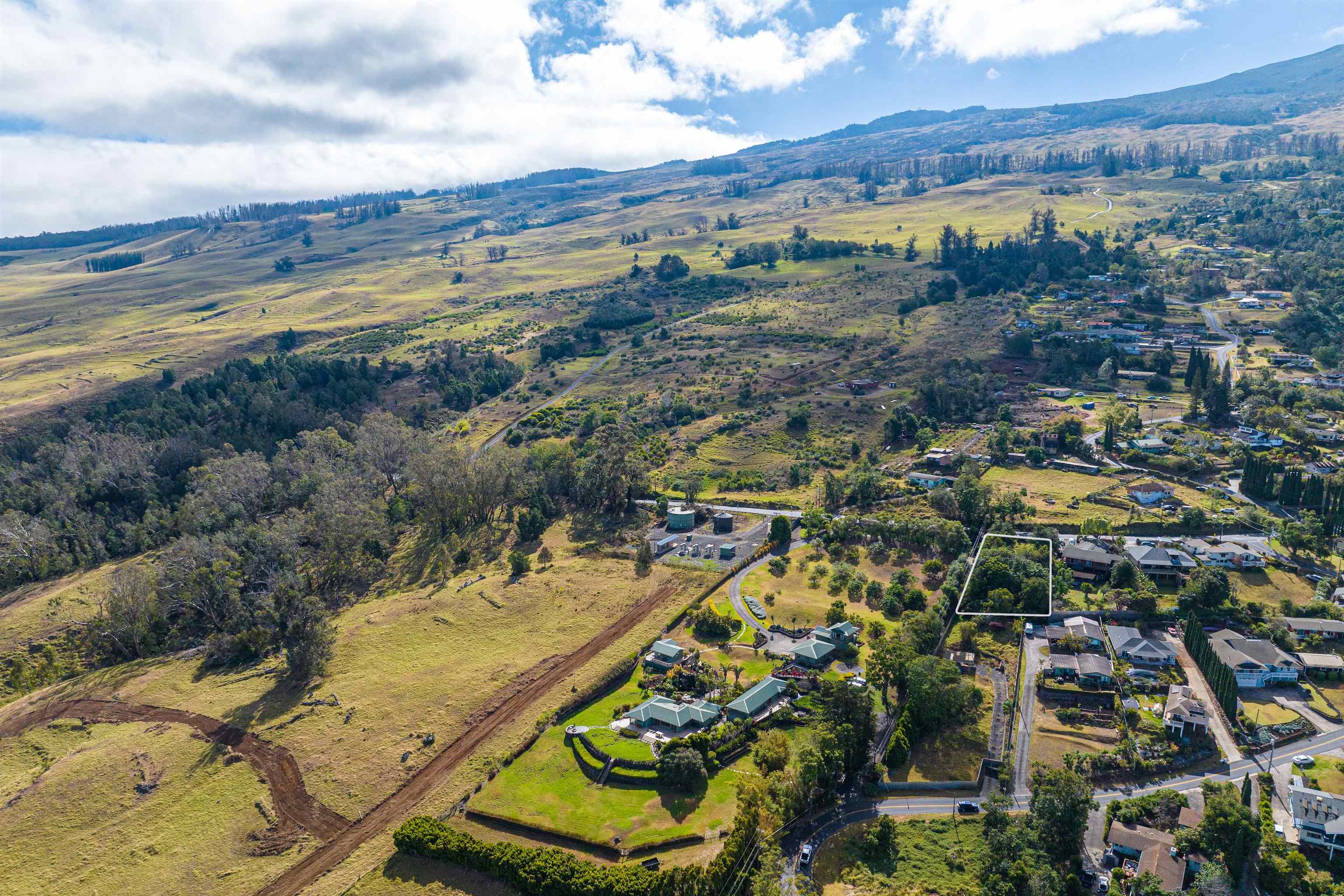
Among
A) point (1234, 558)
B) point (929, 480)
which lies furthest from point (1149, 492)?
point (929, 480)

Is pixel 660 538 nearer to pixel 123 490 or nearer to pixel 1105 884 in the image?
pixel 1105 884

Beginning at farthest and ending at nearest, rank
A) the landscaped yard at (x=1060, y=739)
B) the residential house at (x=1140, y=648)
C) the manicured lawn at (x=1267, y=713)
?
1. the residential house at (x=1140, y=648)
2. the manicured lawn at (x=1267, y=713)
3. the landscaped yard at (x=1060, y=739)

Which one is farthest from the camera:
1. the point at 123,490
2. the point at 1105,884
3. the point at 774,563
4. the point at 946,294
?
the point at 946,294

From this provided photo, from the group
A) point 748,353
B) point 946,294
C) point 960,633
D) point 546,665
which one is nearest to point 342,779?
point 546,665

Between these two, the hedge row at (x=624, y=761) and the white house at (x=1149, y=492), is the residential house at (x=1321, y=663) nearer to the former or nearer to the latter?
the white house at (x=1149, y=492)

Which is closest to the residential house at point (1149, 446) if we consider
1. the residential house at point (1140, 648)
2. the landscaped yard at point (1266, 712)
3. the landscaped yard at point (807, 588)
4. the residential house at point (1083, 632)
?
the landscaped yard at point (807, 588)

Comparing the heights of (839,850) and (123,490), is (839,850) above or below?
below
